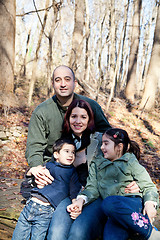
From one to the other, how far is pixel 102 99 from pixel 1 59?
6.86m

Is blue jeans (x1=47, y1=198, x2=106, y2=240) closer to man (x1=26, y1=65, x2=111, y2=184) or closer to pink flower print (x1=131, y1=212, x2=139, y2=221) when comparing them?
pink flower print (x1=131, y1=212, x2=139, y2=221)

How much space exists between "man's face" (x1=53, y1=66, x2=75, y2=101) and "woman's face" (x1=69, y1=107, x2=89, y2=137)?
29cm

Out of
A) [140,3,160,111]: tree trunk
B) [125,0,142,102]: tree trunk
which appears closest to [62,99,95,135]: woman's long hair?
[140,3,160,111]: tree trunk

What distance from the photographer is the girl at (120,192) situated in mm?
2078

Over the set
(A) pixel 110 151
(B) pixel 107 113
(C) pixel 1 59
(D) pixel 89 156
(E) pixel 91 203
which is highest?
(C) pixel 1 59

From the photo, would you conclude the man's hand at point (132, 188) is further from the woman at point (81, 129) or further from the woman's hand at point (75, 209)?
the woman at point (81, 129)

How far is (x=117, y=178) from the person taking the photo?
8.13ft

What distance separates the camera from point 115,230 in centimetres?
209

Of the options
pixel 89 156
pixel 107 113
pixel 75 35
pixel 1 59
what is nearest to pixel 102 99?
pixel 107 113

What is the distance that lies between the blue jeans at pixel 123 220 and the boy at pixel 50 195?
0.56m

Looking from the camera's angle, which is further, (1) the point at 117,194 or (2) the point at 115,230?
(1) the point at 117,194

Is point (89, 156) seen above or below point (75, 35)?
below

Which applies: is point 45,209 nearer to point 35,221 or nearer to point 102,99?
point 35,221

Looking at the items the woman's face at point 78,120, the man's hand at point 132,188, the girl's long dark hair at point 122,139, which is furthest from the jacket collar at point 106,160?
the woman's face at point 78,120
